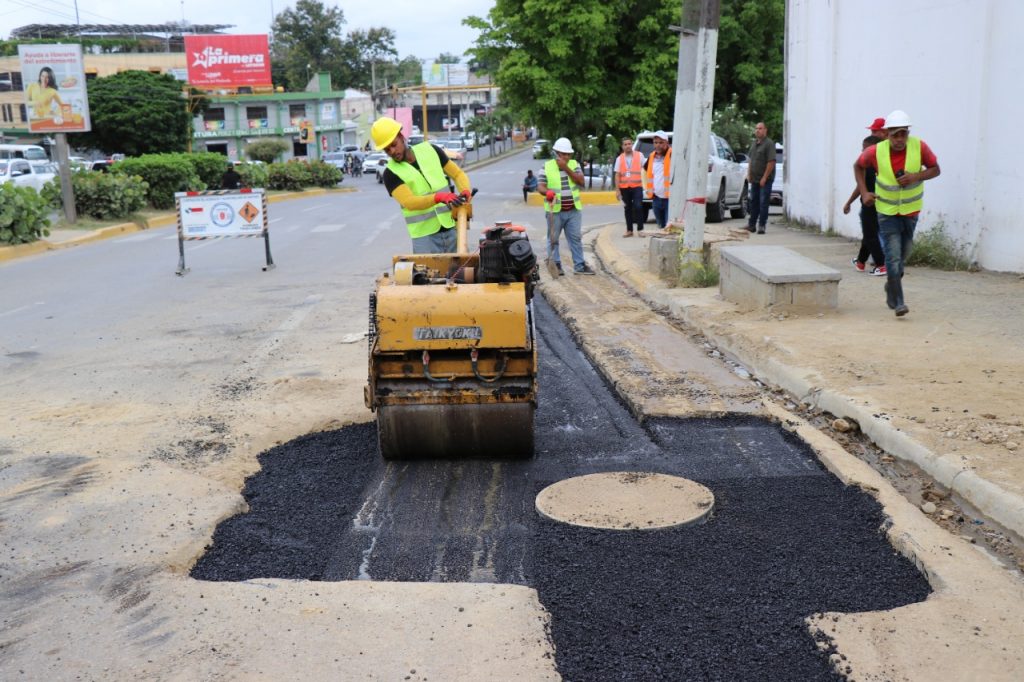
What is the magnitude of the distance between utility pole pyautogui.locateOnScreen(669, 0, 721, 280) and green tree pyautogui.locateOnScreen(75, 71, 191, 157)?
4480cm

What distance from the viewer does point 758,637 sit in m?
3.94

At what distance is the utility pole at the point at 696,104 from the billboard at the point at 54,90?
54.5 ft

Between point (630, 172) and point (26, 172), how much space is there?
2438cm

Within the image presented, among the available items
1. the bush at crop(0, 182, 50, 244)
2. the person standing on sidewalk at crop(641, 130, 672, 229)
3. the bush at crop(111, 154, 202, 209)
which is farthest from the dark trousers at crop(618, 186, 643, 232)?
the bush at crop(111, 154, 202, 209)

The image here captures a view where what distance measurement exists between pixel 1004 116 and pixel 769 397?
19.4 ft

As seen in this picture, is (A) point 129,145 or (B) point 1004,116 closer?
(B) point 1004,116

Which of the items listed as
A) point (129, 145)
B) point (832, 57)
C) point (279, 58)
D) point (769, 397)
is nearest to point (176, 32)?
point (279, 58)

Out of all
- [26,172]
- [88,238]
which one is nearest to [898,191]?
[88,238]

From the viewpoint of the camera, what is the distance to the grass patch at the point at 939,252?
39.3 ft

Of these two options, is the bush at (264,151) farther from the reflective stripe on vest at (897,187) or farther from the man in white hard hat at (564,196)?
the reflective stripe on vest at (897,187)

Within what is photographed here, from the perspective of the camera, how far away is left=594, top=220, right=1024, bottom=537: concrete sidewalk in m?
5.62

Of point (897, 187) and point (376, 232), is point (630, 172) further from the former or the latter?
point (897, 187)

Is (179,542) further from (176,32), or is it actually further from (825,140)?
(176,32)

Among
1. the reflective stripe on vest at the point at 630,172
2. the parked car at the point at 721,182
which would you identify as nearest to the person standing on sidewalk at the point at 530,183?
the parked car at the point at 721,182
